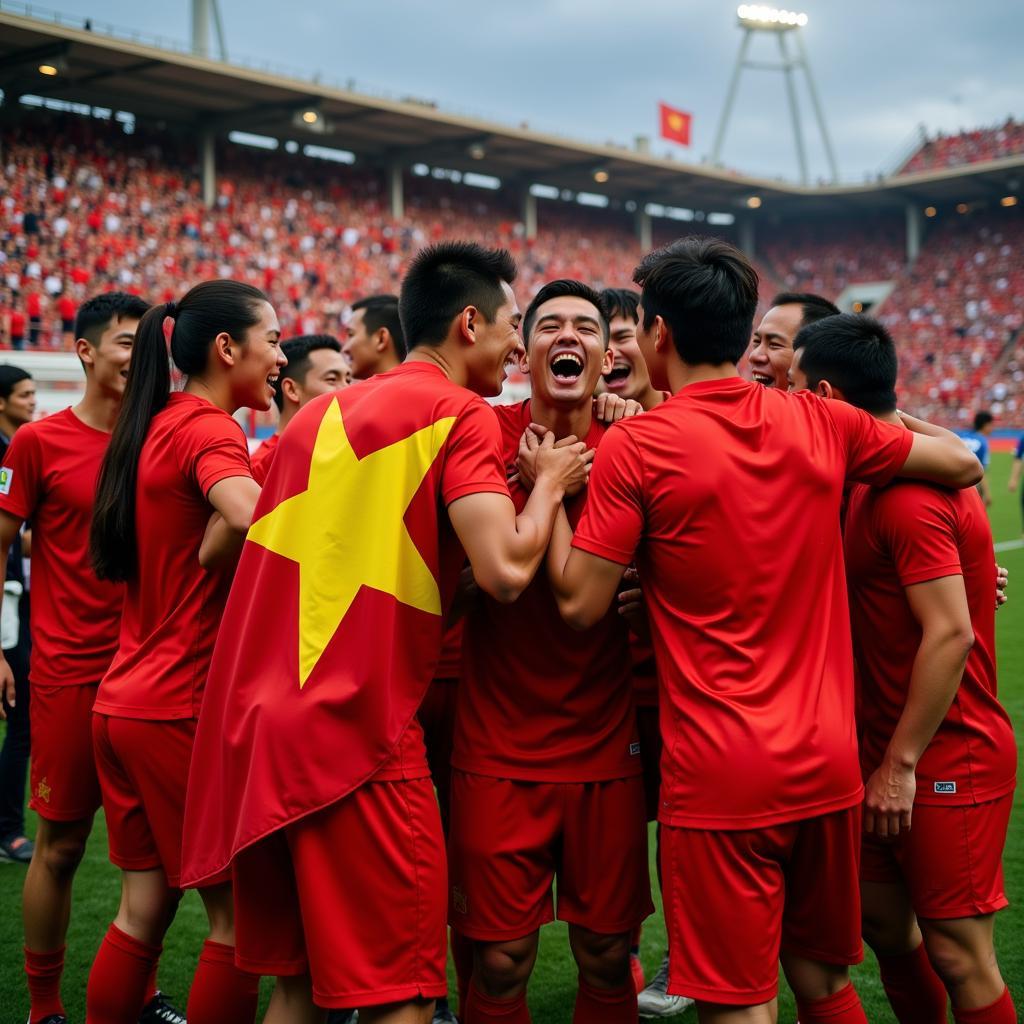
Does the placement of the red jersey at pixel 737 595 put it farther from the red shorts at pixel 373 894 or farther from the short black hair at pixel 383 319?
the short black hair at pixel 383 319

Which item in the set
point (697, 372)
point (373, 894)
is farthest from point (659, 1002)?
point (697, 372)

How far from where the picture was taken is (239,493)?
2877 millimetres

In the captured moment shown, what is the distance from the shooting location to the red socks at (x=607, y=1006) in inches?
114

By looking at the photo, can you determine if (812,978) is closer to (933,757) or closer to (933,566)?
(933,757)

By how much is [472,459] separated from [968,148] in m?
46.1

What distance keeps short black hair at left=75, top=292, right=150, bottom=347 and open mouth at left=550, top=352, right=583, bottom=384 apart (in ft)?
5.34

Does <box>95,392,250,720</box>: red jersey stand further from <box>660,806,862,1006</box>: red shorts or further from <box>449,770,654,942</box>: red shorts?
→ <box>660,806,862,1006</box>: red shorts

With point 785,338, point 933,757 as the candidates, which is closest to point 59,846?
point 933,757

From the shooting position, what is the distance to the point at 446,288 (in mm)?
2736

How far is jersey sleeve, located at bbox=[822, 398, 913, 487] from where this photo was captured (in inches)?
104

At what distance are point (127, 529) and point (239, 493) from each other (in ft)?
1.39

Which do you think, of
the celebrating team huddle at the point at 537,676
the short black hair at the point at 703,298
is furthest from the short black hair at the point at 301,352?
the short black hair at the point at 703,298

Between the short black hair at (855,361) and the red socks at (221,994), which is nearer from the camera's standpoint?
the red socks at (221,994)

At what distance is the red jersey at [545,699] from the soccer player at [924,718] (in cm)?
65
